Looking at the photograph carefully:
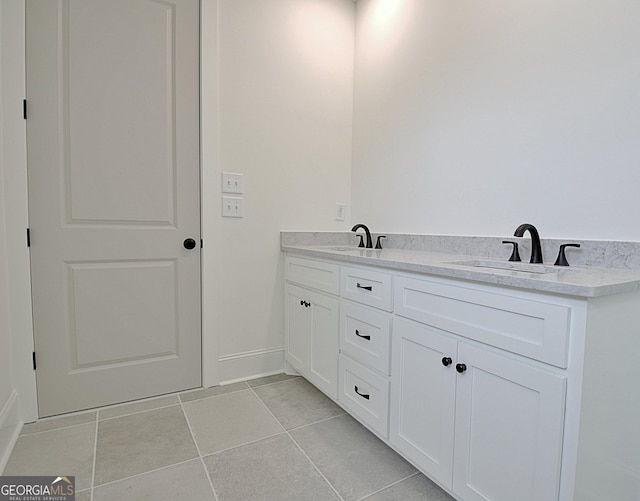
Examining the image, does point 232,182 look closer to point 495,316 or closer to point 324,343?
point 324,343

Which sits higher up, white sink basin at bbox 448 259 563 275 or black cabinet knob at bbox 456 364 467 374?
white sink basin at bbox 448 259 563 275

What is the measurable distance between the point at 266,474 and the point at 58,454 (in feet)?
2.95

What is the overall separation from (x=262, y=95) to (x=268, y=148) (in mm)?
325

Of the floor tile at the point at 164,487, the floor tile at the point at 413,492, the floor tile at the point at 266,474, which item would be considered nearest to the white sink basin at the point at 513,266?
the floor tile at the point at 413,492

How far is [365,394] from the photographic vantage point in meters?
1.69

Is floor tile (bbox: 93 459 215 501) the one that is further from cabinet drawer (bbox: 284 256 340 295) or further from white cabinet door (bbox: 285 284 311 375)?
cabinet drawer (bbox: 284 256 340 295)

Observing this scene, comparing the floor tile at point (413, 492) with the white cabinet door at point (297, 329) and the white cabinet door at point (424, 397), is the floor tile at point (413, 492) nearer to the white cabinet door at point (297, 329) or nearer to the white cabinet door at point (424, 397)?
the white cabinet door at point (424, 397)

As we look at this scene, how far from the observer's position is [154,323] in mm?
2100

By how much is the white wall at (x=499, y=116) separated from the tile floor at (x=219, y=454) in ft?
3.81

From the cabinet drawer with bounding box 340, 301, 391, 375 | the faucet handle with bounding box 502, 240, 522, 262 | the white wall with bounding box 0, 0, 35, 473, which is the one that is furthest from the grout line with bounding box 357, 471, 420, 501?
the white wall with bounding box 0, 0, 35, 473

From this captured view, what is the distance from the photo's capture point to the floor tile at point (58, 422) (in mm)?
1771

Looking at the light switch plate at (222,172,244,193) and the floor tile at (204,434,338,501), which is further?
the light switch plate at (222,172,244,193)

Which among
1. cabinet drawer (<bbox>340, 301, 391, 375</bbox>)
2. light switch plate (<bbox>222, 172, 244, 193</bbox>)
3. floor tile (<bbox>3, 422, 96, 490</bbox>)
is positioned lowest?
floor tile (<bbox>3, 422, 96, 490</bbox>)

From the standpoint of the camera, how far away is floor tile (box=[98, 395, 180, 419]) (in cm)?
194
